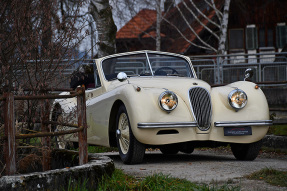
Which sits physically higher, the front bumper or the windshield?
the windshield

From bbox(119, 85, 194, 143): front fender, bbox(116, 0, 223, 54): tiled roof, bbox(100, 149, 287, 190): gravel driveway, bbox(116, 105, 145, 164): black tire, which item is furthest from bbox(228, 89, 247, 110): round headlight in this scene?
bbox(116, 0, 223, 54): tiled roof

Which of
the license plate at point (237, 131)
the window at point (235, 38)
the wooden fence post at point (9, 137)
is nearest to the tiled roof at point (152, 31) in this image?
the window at point (235, 38)

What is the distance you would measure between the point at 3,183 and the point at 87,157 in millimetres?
1189

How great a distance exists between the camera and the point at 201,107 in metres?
7.43

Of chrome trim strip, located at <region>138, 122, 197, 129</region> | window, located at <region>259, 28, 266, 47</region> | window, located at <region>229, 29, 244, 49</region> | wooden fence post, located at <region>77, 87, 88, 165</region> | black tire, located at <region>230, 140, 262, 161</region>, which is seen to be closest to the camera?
wooden fence post, located at <region>77, 87, 88, 165</region>

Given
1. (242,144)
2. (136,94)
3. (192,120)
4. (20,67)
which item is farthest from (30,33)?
(242,144)

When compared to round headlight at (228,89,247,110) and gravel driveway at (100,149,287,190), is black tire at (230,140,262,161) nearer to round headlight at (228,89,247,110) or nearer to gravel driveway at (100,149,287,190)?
gravel driveway at (100,149,287,190)

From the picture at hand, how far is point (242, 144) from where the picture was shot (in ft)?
26.1

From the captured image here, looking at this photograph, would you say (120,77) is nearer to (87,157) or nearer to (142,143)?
(142,143)

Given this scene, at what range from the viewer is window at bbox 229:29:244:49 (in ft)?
110

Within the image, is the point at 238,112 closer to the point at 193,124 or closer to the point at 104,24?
the point at 193,124

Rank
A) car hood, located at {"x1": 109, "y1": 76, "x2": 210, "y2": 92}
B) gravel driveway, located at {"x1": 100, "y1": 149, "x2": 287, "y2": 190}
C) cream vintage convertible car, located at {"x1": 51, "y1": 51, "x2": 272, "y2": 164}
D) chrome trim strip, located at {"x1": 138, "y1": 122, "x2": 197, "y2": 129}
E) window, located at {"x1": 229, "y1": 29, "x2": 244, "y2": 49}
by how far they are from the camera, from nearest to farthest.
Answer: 1. gravel driveway, located at {"x1": 100, "y1": 149, "x2": 287, "y2": 190}
2. chrome trim strip, located at {"x1": 138, "y1": 122, "x2": 197, "y2": 129}
3. cream vintage convertible car, located at {"x1": 51, "y1": 51, "x2": 272, "y2": 164}
4. car hood, located at {"x1": 109, "y1": 76, "x2": 210, "y2": 92}
5. window, located at {"x1": 229, "y1": 29, "x2": 244, "y2": 49}

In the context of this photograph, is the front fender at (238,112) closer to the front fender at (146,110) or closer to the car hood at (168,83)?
the car hood at (168,83)

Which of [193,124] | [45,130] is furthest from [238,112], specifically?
[45,130]
